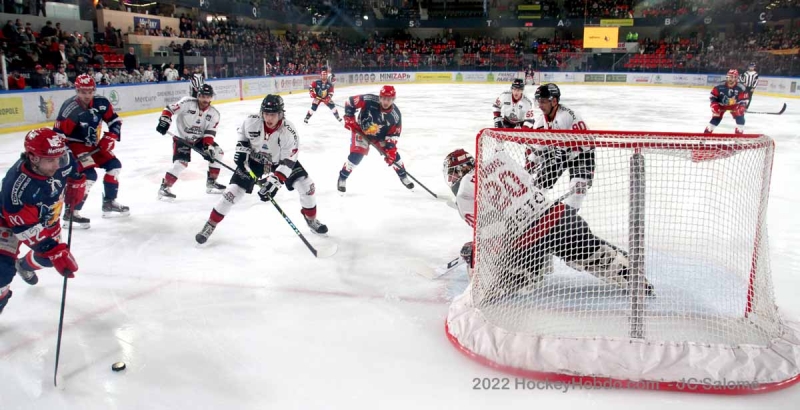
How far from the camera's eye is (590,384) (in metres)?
2.53

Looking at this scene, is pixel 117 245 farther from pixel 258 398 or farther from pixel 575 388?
pixel 575 388

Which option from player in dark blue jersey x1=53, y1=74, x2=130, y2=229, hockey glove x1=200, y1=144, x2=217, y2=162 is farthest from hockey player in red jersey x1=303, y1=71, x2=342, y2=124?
player in dark blue jersey x1=53, y1=74, x2=130, y2=229

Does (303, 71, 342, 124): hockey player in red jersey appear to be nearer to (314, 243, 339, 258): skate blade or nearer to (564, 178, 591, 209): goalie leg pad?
(314, 243, 339, 258): skate blade

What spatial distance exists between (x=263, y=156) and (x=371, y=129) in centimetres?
199

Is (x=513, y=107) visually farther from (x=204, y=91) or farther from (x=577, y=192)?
(x=204, y=91)

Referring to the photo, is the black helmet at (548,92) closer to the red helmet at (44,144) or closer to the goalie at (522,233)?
the goalie at (522,233)

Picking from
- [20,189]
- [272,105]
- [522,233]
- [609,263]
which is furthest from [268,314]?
[609,263]

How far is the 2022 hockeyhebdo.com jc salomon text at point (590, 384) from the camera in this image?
96.7 inches

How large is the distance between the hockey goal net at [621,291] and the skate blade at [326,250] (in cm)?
146

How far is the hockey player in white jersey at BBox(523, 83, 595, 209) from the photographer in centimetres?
356

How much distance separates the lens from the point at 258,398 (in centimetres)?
245

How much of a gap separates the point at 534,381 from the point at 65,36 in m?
14.2

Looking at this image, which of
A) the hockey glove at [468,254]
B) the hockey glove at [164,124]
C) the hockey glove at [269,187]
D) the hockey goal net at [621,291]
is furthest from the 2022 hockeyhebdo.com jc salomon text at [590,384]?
the hockey glove at [164,124]

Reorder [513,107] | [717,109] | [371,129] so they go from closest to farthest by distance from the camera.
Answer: [371,129] → [513,107] → [717,109]
